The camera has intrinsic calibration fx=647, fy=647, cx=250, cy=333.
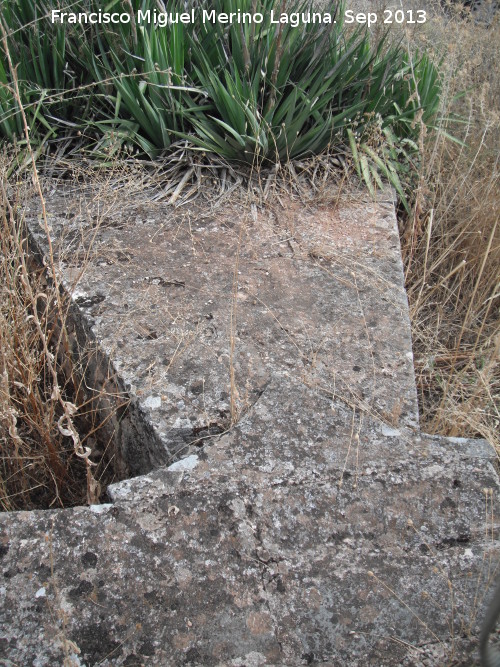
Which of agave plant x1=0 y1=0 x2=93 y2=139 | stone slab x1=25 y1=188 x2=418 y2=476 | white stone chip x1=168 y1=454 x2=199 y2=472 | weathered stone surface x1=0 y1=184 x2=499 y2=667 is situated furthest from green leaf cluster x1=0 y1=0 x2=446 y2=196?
white stone chip x1=168 y1=454 x2=199 y2=472

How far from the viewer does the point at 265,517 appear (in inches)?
71.5

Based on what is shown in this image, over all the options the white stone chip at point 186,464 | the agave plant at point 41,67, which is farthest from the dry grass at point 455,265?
the agave plant at point 41,67

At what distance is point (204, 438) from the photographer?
2.04 meters

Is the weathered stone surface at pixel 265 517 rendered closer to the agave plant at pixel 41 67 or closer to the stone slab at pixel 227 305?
the stone slab at pixel 227 305

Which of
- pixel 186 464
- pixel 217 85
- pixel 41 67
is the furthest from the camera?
pixel 41 67

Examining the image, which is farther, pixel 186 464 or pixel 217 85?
pixel 217 85

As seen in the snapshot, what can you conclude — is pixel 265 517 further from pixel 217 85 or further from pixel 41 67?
pixel 41 67

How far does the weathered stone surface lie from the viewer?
1589mm

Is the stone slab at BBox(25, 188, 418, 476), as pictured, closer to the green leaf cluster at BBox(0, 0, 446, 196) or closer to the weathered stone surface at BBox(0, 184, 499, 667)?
the weathered stone surface at BBox(0, 184, 499, 667)

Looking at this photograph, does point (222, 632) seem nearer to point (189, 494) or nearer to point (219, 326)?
point (189, 494)

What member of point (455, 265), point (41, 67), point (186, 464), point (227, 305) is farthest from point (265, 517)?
point (41, 67)

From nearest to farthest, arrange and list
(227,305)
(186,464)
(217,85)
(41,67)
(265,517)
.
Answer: (265,517) → (186,464) → (227,305) → (217,85) → (41,67)

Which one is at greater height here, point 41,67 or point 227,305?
point 41,67

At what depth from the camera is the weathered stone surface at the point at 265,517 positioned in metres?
1.59
